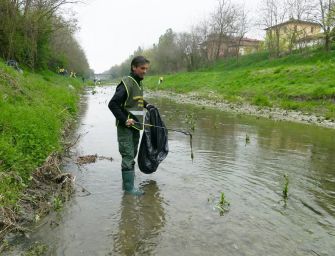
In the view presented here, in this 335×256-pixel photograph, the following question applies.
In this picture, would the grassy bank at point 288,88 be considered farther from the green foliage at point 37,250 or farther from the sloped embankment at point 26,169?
the green foliage at point 37,250

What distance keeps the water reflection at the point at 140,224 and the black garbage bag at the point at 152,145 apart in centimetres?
51

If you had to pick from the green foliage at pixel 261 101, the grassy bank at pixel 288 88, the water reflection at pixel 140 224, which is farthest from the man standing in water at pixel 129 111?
the green foliage at pixel 261 101

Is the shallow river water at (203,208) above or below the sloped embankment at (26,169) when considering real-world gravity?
below

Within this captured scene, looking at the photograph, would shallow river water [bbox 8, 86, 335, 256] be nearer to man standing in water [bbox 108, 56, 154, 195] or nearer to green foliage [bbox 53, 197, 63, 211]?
green foliage [bbox 53, 197, 63, 211]

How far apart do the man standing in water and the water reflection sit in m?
0.31

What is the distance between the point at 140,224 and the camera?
5.40 meters

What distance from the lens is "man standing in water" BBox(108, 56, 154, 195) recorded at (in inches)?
257

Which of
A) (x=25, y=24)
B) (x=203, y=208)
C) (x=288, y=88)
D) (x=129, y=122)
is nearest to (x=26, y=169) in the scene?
(x=129, y=122)

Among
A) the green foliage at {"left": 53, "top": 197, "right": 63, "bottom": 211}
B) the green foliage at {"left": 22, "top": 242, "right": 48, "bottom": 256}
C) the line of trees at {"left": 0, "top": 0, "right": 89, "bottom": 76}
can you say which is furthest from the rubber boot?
the line of trees at {"left": 0, "top": 0, "right": 89, "bottom": 76}

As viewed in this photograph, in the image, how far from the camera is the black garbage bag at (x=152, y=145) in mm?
7242

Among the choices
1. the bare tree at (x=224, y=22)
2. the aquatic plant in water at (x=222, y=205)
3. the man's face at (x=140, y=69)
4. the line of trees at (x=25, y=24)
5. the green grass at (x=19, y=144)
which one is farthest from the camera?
the bare tree at (x=224, y=22)

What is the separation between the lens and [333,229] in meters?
5.45

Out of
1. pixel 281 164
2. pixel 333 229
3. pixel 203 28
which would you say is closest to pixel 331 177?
pixel 281 164

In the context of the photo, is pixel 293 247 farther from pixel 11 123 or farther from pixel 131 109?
pixel 11 123
